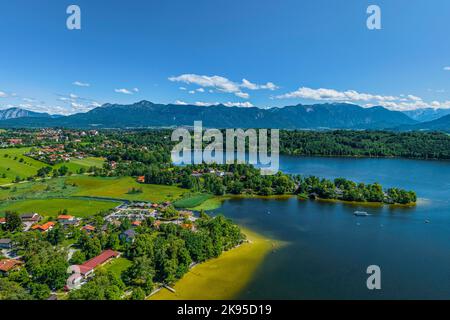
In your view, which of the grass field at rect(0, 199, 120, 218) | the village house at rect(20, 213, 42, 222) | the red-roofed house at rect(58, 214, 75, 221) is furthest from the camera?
the grass field at rect(0, 199, 120, 218)

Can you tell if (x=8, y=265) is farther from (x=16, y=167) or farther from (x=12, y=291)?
(x=16, y=167)

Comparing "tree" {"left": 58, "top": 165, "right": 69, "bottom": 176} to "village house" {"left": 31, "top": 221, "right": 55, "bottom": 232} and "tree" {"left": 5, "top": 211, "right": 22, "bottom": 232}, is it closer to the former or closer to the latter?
"tree" {"left": 5, "top": 211, "right": 22, "bottom": 232}

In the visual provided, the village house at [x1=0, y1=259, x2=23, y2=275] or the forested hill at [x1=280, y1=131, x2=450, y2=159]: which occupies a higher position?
the forested hill at [x1=280, y1=131, x2=450, y2=159]

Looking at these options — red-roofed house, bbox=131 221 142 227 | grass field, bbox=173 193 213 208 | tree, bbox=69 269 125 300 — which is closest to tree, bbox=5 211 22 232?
red-roofed house, bbox=131 221 142 227

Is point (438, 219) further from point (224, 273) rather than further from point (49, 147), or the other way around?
point (49, 147)
